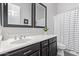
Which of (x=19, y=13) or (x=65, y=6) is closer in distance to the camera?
(x=19, y=13)

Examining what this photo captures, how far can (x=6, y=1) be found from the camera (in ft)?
5.40

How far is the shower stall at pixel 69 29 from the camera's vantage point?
120 inches

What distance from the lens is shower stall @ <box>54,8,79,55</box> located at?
120 inches

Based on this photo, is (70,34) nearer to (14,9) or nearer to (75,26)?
(75,26)

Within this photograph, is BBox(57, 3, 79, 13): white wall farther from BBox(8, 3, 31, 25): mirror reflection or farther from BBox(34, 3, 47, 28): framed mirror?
BBox(8, 3, 31, 25): mirror reflection

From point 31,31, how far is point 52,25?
1579 millimetres

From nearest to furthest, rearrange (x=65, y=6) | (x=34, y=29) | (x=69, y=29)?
1. (x=34, y=29)
2. (x=69, y=29)
3. (x=65, y=6)

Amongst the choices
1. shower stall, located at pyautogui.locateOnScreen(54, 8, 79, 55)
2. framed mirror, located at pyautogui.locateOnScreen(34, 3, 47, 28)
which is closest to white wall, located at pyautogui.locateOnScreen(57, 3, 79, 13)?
shower stall, located at pyautogui.locateOnScreen(54, 8, 79, 55)

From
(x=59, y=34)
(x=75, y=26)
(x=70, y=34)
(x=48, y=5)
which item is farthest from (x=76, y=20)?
(x=48, y=5)

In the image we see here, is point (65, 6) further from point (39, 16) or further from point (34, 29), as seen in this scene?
point (34, 29)

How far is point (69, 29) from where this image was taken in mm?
3207

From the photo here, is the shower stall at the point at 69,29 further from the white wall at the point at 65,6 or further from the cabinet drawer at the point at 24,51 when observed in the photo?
the cabinet drawer at the point at 24,51

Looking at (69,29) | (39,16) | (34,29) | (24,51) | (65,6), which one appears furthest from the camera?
(65,6)

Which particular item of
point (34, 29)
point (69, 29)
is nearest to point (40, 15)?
point (34, 29)
